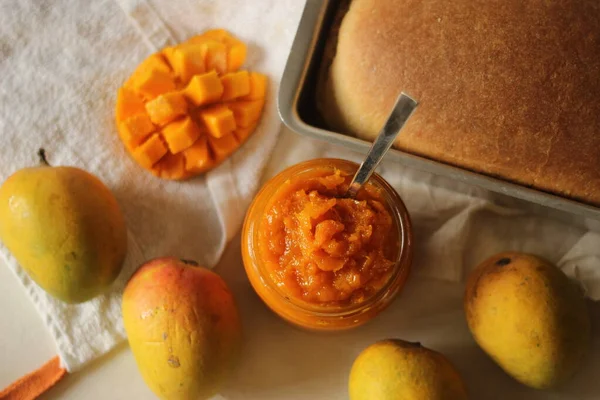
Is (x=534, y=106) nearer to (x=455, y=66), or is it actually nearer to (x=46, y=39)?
(x=455, y=66)

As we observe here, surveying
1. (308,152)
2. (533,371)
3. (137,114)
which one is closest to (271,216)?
(308,152)

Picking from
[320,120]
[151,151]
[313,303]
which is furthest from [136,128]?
[313,303]

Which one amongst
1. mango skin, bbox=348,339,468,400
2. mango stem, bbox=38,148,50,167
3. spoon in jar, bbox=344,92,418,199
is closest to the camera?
spoon in jar, bbox=344,92,418,199

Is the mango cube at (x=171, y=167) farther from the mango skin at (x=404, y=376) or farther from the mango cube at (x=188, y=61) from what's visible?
the mango skin at (x=404, y=376)

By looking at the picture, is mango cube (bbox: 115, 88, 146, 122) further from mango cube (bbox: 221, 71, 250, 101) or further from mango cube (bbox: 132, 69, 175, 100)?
mango cube (bbox: 221, 71, 250, 101)

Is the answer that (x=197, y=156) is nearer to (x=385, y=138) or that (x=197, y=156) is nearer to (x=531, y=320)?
(x=385, y=138)

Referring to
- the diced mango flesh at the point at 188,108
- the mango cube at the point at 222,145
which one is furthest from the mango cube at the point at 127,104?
the mango cube at the point at 222,145

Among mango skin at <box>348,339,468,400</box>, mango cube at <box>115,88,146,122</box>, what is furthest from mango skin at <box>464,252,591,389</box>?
mango cube at <box>115,88,146,122</box>

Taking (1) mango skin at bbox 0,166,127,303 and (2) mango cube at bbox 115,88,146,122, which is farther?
(2) mango cube at bbox 115,88,146,122
